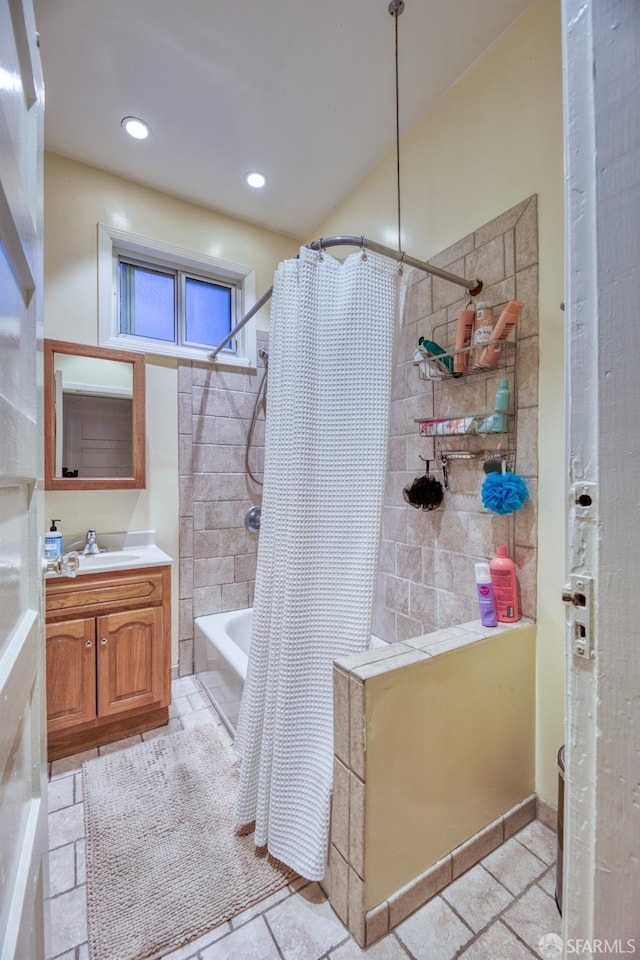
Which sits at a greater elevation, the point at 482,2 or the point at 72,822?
the point at 482,2

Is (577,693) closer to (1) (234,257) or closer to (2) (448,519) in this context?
(2) (448,519)

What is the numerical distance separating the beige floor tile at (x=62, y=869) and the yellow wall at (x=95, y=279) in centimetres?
105

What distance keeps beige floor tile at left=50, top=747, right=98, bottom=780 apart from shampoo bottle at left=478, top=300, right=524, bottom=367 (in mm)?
2321

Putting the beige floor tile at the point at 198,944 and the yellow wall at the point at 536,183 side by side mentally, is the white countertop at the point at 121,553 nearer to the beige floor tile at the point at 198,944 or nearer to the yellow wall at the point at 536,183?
the beige floor tile at the point at 198,944

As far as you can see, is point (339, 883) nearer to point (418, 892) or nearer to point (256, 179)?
point (418, 892)

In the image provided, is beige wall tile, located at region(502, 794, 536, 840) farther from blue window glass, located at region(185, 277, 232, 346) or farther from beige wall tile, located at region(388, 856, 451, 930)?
blue window glass, located at region(185, 277, 232, 346)

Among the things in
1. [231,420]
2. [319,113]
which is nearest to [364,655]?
[231,420]

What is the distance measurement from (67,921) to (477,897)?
114 centimetres

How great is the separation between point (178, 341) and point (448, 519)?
76.6 inches

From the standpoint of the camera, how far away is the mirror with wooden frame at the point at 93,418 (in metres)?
2.00

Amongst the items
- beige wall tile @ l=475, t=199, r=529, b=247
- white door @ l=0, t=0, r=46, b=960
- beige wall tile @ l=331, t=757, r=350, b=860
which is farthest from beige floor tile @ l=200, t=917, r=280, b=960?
beige wall tile @ l=475, t=199, r=529, b=247

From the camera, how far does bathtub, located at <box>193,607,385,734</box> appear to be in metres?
1.77

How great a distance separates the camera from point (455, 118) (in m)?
1.70

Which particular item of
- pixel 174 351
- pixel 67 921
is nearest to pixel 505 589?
pixel 67 921
